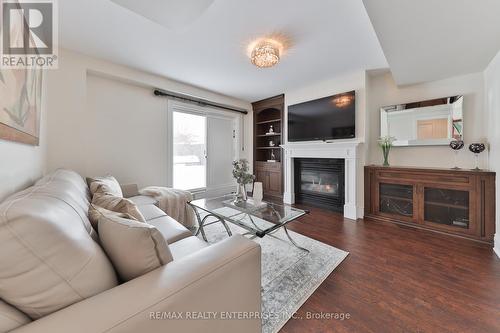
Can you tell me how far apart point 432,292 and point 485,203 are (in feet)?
5.39

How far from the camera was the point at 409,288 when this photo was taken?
4.97ft

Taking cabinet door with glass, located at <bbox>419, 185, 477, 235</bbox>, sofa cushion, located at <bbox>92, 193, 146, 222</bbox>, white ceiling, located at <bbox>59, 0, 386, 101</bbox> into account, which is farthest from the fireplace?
sofa cushion, located at <bbox>92, 193, 146, 222</bbox>

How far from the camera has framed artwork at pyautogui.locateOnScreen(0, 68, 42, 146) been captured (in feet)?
3.20

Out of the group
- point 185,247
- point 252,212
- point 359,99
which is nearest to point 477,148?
point 359,99

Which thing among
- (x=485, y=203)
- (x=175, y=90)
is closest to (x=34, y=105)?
(x=175, y=90)

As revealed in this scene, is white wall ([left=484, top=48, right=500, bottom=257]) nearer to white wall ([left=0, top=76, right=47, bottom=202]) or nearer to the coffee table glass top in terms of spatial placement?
the coffee table glass top

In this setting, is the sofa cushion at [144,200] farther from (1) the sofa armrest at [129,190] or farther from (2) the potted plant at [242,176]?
(2) the potted plant at [242,176]

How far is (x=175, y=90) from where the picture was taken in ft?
11.4

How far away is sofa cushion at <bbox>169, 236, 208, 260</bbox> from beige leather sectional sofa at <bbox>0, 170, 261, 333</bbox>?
17.9 inches

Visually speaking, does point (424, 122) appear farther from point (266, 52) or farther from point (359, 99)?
point (266, 52)

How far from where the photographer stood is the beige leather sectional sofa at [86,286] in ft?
1.70

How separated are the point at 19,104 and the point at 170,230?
122cm

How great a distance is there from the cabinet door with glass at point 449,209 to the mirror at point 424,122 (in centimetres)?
71

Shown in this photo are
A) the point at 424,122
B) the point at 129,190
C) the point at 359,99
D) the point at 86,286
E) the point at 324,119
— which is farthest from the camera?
the point at 324,119
